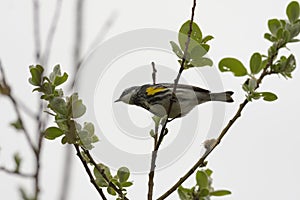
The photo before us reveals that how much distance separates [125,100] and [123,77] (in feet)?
3.27

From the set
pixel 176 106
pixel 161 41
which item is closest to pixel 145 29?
pixel 161 41

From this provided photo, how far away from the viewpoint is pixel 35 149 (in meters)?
1.61

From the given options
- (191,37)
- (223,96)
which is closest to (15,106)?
(191,37)

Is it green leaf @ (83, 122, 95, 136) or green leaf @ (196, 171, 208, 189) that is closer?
green leaf @ (196, 171, 208, 189)

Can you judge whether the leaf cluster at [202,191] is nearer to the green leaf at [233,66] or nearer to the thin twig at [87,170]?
the thin twig at [87,170]

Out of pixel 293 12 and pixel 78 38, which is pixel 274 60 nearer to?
pixel 293 12

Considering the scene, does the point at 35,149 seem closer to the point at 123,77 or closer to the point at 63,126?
the point at 63,126

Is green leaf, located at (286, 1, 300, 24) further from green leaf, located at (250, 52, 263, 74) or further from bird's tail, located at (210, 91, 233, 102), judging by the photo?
bird's tail, located at (210, 91, 233, 102)

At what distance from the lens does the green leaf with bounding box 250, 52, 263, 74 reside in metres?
2.18

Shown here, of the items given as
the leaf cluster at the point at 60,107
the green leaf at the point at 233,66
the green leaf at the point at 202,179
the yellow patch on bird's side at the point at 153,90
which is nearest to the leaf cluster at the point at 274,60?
the green leaf at the point at 233,66

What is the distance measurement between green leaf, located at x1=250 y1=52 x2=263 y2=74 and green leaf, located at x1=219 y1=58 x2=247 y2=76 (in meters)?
0.05

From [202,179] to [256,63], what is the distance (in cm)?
55

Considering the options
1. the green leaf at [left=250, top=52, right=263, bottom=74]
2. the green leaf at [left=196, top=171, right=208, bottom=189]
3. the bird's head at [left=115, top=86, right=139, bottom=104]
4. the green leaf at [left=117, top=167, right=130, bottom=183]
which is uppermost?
the bird's head at [left=115, top=86, right=139, bottom=104]

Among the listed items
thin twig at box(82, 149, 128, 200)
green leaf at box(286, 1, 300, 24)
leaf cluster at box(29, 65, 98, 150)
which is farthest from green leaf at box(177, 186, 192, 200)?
green leaf at box(286, 1, 300, 24)
